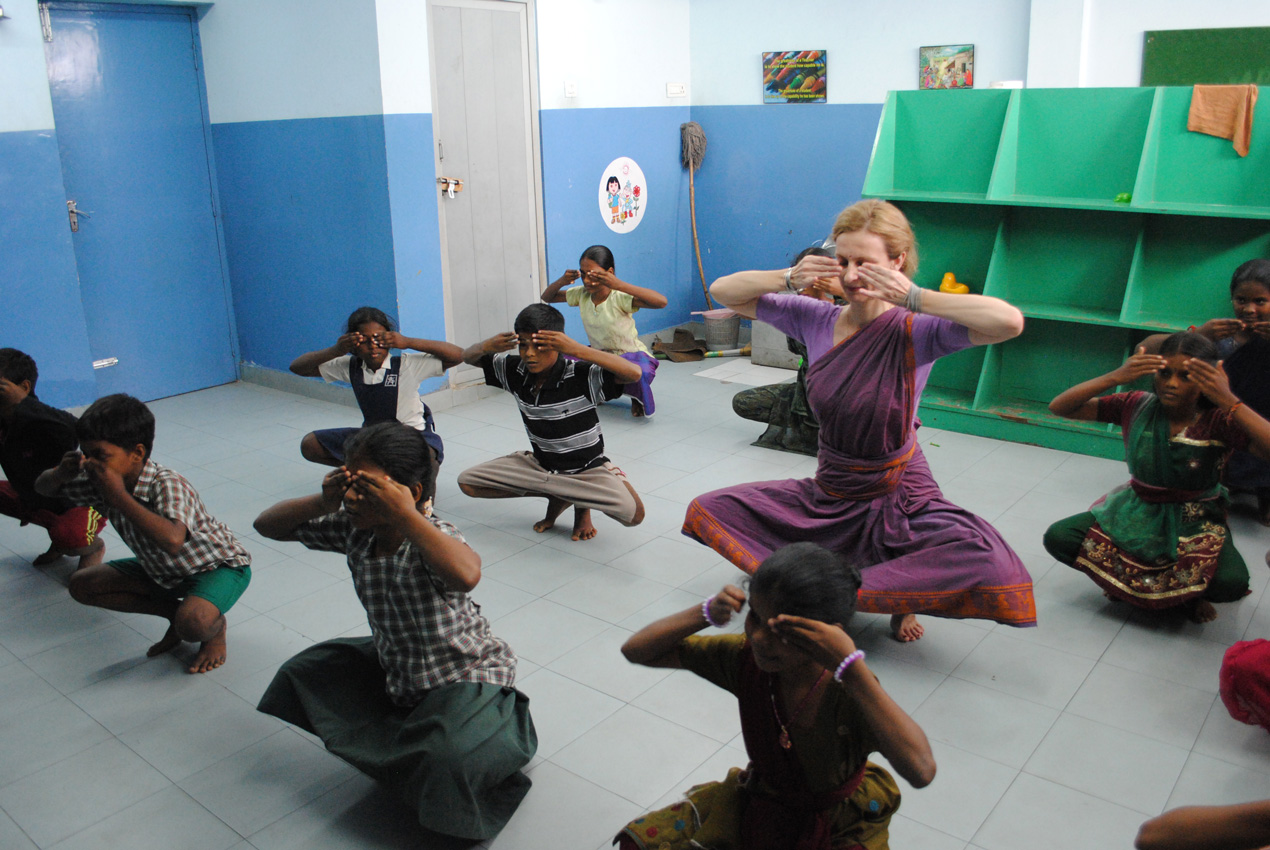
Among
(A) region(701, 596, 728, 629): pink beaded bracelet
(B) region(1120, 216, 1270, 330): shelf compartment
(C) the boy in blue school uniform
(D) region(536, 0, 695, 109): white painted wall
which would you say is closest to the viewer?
(A) region(701, 596, 728, 629): pink beaded bracelet

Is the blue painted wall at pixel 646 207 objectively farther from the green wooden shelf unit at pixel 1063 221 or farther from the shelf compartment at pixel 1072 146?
the shelf compartment at pixel 1072 146

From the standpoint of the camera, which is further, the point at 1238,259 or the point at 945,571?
the point at 1238,259

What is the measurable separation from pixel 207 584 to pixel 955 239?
176 inches

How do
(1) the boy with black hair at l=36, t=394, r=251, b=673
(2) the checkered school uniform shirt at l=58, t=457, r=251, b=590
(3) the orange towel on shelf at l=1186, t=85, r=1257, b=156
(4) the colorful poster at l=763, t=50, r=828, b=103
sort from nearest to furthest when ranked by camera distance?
(1) the boy with black hair at l=36, t=394, r=251, b=673
(2) the checkered school uniform shirt at l=58, t=457, r=251, b=590
(3) the orange towel on shelf at l=1186, t=85, r=1257, b=156
(4) the colorful poster at l=763, t=50, r=828, b=103

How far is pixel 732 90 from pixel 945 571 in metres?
5.43

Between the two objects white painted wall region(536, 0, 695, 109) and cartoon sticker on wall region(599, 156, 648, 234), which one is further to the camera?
cartoon sticker on wall region(599, 156, 648, 234)

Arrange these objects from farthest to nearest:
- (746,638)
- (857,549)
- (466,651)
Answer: (857,549), (466,651), (746,638)

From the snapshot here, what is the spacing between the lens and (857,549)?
3.23 meters

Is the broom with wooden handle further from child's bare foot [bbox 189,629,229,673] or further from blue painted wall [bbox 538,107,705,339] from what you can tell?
child's bare foot [bbox 189,629,229,673]

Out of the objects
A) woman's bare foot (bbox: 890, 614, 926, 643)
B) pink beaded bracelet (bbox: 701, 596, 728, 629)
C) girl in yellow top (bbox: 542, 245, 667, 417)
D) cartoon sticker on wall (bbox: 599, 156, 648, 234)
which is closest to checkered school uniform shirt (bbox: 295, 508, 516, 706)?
pink beaded bracelet (bbox: 701, 596, 728, 629)

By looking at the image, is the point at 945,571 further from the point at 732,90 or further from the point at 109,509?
the point at 732,90

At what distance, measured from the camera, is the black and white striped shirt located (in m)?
4.16

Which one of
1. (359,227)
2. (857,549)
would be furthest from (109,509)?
(359,227)

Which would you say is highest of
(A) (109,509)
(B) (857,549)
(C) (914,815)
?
A: (A) (109,509)
